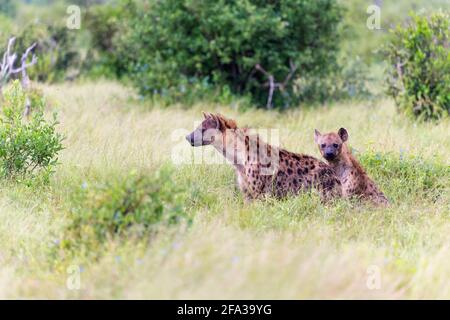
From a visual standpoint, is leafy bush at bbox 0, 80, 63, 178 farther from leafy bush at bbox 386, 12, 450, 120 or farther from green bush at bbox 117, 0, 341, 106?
leafy bush at bbox 386, 12, 450, 120

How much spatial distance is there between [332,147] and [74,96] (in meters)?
6.50

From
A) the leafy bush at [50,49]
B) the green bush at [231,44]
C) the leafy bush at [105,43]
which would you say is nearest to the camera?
the green bush at [231,44]

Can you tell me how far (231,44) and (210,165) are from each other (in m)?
4.81

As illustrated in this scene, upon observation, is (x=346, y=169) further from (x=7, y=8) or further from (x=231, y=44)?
(x=7, y=8)

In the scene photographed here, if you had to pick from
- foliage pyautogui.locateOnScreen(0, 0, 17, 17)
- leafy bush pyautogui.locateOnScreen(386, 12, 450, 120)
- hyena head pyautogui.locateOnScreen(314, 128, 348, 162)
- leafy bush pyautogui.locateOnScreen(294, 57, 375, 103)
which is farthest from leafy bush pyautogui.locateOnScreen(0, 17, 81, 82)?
foliage pyautogui.locateOnScreen(0, 0, 17, 17)

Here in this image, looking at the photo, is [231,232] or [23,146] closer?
[231,232]

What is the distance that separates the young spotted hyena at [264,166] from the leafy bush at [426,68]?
406 centimetres

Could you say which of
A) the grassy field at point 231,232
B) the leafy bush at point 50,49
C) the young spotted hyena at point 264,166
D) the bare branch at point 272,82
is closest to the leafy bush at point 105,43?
the leafy bush at point 50,49

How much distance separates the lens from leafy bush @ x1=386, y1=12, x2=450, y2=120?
1183cm

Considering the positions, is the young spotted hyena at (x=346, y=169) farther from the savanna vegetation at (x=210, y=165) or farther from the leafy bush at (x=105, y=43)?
the leafy bush at (x=105, y=43)

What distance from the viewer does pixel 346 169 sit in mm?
8117

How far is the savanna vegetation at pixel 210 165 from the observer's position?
5.47 meters

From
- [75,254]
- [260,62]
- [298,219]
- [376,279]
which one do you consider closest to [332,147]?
[298,219]

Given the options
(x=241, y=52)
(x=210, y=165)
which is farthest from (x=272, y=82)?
(x=210, y=165)
